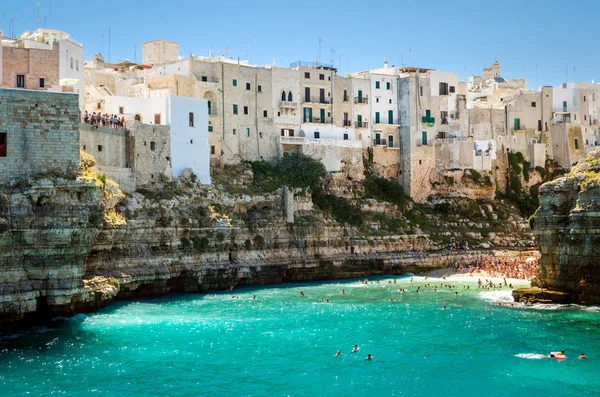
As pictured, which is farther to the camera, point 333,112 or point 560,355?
point 333,112

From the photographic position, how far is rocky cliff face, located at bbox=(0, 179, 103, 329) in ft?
113

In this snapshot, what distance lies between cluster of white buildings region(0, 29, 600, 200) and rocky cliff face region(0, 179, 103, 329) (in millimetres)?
10854

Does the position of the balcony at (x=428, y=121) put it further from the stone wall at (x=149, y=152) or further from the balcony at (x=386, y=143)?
the stone wall at (x=149, y=152)

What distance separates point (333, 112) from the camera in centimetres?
6675

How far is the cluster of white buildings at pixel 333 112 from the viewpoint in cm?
5406

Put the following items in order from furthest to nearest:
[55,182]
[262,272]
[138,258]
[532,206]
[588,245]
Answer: [532,206], [262,272], [138,258], [588,245], [55,182]

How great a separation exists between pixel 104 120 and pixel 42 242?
14.9m

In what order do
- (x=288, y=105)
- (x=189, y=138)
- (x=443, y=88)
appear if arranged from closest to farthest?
(x=189, y=138), (x=288, y=105), (x=443, y=88)

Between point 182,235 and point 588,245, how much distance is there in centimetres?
2313

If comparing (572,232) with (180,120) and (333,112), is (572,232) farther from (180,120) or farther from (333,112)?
(333,112)

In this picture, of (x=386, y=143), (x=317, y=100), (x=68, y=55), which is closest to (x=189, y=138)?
(x=68, y=55)

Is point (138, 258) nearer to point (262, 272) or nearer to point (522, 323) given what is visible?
point (262, 272)

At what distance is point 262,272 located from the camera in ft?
177

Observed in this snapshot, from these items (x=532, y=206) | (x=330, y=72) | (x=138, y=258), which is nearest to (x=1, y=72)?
(x=138, y=258)
